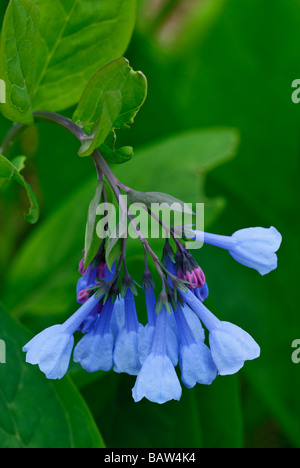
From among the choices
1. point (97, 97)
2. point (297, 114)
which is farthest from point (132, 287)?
point (297, 114)

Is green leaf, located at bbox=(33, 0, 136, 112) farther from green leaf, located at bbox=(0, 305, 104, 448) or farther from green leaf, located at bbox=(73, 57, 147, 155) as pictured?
green leaf, located at bbox=(0, 305, 104, 448)

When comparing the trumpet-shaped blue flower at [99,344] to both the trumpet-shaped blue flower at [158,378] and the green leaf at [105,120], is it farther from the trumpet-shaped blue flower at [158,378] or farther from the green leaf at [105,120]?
the green leaf at [105,120]

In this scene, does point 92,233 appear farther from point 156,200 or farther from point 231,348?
point 231,348

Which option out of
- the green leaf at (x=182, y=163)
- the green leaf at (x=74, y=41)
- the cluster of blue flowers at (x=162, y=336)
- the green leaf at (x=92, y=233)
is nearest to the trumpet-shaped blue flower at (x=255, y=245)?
the cluster of blue flowers at (x=162, y=336)

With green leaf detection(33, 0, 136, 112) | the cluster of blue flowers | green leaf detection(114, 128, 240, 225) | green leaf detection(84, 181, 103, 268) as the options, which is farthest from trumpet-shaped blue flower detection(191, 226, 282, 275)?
green leaf detection(114, 128, 240, 225)
